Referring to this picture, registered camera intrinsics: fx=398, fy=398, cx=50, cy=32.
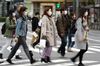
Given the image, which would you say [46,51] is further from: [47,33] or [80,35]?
[80,35]

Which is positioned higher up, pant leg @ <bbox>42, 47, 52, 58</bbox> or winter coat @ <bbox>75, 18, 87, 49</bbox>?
winter coat @ <bbox>75, 18, 87, 49</bbox>

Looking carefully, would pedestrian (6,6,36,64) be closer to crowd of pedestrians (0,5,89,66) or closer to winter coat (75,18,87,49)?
crowd of pedestrians (0,5,89,66)

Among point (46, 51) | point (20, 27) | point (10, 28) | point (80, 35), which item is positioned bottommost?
point (46, 51)

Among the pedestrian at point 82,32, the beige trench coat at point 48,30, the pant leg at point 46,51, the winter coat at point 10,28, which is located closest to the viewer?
the pedestrian at point 82,32

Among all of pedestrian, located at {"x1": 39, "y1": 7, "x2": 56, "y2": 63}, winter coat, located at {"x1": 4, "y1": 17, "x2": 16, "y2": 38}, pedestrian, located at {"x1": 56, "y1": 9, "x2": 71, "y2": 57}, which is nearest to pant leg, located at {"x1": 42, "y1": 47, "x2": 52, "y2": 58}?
pedestrian, located at {"x1": 39, "y1": 7, "x2": 56, "y2": 63}

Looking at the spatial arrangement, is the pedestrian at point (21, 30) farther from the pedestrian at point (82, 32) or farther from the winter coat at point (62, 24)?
the winter coat at point (62, 24)

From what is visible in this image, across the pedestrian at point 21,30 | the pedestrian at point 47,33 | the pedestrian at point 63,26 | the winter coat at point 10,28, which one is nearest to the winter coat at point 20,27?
the pedestrian at point 21,30

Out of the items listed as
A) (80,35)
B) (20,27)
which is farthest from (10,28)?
(80,35)

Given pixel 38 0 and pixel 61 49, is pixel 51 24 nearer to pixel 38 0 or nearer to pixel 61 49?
pixel 61 49

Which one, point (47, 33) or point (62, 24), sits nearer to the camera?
point (47, 33)

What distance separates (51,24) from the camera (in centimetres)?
1239

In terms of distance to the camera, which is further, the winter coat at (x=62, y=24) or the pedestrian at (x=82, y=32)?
the winter coat at (x=62, y=24)

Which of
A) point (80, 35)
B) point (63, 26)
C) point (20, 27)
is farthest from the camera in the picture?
point (63, 26)

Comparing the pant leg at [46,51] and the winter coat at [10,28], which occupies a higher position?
the winter coat at [10,28]
